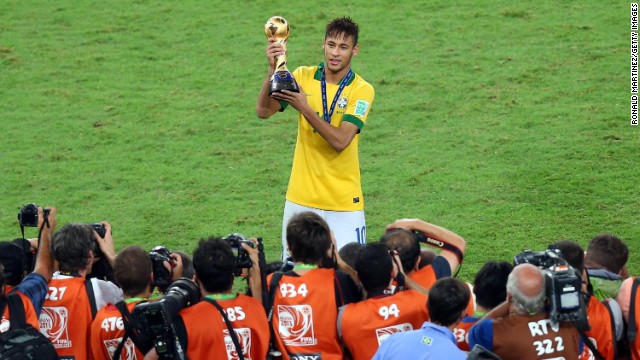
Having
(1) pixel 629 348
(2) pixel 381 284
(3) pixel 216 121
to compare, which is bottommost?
(1) pixel 629 348

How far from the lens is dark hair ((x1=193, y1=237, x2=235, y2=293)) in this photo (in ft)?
18.7

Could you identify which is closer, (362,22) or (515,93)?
(515,93)

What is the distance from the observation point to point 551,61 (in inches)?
504

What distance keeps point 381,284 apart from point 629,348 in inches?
53.1

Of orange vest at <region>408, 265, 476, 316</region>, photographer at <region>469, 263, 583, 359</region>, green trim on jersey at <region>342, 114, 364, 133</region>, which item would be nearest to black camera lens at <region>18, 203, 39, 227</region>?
green trim on jersey at <region>342, 114, 364, 133</region>

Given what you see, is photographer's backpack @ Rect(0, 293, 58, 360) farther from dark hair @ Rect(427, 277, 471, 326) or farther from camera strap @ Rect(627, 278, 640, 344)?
camera strap @ Rect(627, 278, 640, 344)

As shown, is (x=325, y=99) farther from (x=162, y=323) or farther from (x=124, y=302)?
(x=162, y=323)

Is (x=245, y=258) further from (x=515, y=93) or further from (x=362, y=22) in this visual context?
(x=362, y=22)

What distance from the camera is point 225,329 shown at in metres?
5.60

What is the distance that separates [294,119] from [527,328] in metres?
7.04

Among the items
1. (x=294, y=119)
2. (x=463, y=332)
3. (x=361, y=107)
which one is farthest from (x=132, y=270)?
(x=294, y=119)

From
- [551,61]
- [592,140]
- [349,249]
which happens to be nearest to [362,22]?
[551,61]

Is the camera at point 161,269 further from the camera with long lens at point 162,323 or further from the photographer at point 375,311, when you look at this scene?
the photographer at point 375,311

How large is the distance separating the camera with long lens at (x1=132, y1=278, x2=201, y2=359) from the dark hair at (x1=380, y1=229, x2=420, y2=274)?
1242 mm
